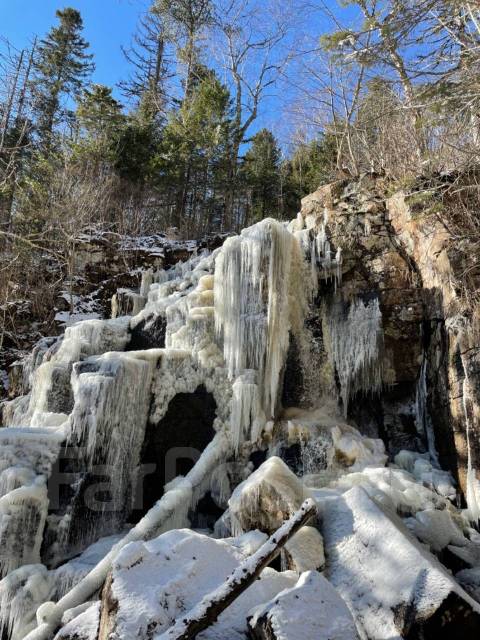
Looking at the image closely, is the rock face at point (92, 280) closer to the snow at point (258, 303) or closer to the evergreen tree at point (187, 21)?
the snow at point (258, 303)

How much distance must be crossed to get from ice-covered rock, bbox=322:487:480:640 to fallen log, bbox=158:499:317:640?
79cm

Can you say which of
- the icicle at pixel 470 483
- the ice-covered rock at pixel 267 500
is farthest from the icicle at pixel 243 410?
the icicle at pixel 470 483

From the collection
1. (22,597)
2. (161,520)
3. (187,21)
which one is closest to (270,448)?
(161,520)

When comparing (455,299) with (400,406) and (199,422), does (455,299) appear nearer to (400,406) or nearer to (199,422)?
(400,406)

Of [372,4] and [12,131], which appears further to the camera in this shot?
[12,131]

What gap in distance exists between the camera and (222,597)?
2.87 meters

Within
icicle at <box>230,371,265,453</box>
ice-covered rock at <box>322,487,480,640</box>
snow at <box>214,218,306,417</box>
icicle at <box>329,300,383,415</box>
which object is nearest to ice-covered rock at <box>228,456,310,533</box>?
ice-covered rock at <box>322,487,480,640</box>

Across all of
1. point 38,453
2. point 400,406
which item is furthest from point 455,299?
point 38,453

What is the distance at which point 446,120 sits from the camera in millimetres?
5070

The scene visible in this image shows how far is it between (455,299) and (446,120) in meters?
2.65

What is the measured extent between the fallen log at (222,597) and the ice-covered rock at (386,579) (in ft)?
2.58

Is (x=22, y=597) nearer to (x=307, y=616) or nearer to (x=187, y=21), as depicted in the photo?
(x=307, y=616)

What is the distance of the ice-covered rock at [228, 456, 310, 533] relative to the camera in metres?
4.49

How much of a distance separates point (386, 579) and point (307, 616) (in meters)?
0.98
